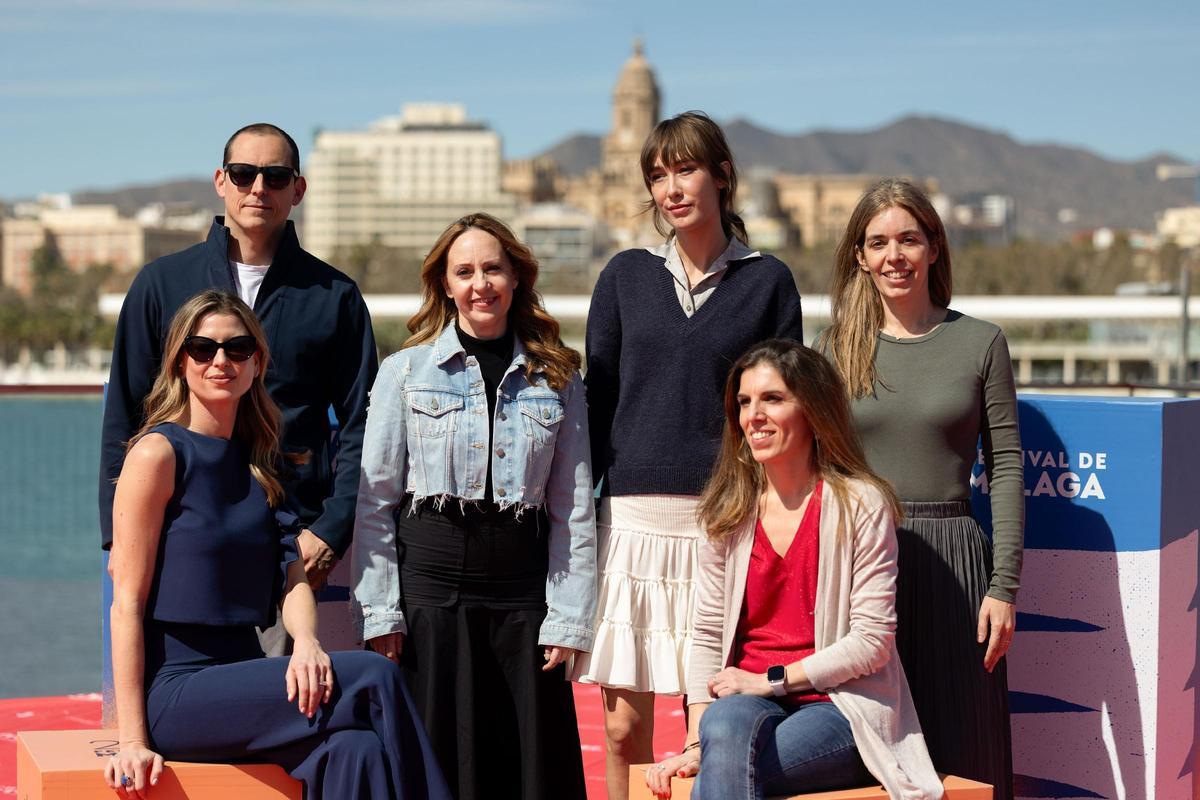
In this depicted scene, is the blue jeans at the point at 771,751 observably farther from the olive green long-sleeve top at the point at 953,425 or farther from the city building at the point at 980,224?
the city building at the point at 980,224

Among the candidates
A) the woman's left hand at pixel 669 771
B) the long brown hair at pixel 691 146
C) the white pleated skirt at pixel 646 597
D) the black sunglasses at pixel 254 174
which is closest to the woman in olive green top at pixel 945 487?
the long brown hair at pixel 691 146

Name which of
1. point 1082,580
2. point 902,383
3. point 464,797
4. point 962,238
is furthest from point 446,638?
point 962,238

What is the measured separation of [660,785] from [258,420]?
1.03 meters

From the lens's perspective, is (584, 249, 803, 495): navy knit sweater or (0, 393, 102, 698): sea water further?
(0, 393, 102, 698): sea water

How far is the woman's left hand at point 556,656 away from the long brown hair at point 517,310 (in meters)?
0.53

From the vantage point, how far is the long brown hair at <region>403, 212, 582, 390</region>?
3281 mm

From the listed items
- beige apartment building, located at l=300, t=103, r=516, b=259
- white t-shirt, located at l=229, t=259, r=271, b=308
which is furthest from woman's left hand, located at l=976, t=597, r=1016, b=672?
beige apartment building, located at l=300, t=103, r=516, b=259

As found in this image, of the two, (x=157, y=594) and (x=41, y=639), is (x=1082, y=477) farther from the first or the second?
(x=41, y=639)

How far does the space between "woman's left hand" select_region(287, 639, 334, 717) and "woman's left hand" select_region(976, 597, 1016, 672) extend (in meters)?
1.26

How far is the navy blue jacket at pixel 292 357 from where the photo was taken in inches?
133

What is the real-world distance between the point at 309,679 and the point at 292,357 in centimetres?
83

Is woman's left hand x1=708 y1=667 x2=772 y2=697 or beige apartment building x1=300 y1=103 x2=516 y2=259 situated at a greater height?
beige apartment building x1=300 y1=103 x2=516 y2=259

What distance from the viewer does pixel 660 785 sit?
9.37 feet

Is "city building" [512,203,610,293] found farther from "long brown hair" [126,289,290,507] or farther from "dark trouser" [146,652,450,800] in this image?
"dark trouser" [146,652,450,800]
